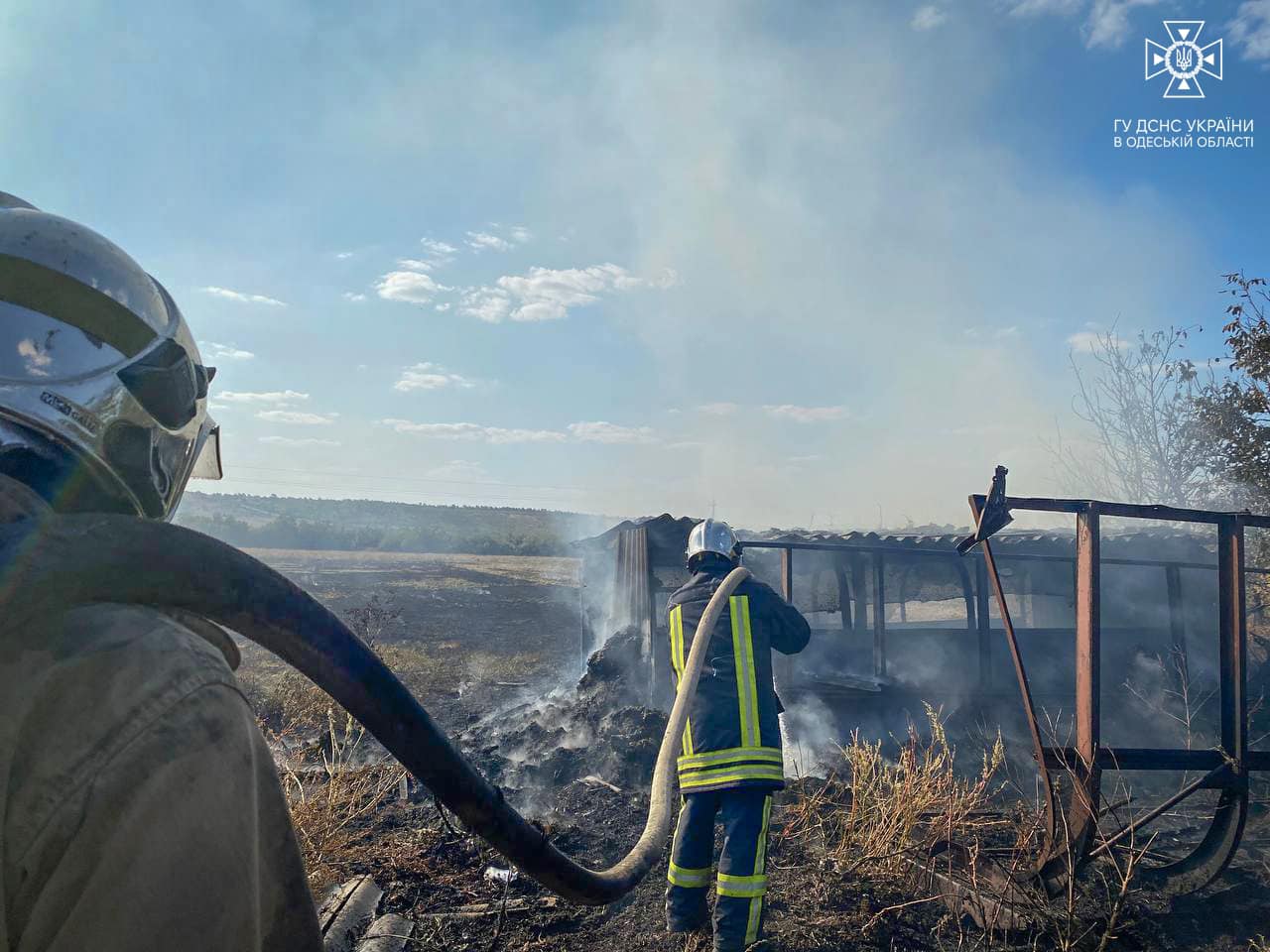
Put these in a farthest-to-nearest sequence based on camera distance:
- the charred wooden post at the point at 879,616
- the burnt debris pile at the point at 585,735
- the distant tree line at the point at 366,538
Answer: the distant tree line at the point at 366,538, the charred wooden post at the point at 879,616, the burnt debris pile at the point at 585,735

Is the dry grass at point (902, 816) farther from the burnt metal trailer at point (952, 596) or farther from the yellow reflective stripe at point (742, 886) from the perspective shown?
the burnt metal trailer at point (952, 596)

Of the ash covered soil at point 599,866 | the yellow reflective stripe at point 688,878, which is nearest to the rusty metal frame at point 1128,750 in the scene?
the ash covered soil at point 599,866

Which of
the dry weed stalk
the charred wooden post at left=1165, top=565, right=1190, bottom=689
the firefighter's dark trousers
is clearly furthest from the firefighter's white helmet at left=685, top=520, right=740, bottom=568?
the charred wooden post at left=1165, top=565, right=1190, bottom=689

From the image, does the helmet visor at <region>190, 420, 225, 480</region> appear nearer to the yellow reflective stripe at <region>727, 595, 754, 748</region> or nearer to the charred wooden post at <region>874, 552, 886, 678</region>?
the yellow reflective stripe at <region>727, 595, 754, 748</region>

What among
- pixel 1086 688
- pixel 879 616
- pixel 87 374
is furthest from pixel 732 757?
pixel 879 616

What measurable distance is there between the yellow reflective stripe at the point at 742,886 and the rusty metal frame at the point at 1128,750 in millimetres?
1688

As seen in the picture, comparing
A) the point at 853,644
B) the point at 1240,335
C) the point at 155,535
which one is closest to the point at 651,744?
the point at 853,644

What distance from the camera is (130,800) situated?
833 mm

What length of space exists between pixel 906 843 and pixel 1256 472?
8895mm

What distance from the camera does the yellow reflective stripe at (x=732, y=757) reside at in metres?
3.97

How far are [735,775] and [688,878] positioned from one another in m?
0.62

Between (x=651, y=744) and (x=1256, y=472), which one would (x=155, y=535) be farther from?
(x=1256, y=472)

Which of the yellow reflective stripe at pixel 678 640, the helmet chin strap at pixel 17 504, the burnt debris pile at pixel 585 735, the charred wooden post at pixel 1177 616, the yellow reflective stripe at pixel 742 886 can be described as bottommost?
the burnt debris pile at pixel 585 735

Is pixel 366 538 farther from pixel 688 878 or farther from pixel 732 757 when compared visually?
pixel 732 757
